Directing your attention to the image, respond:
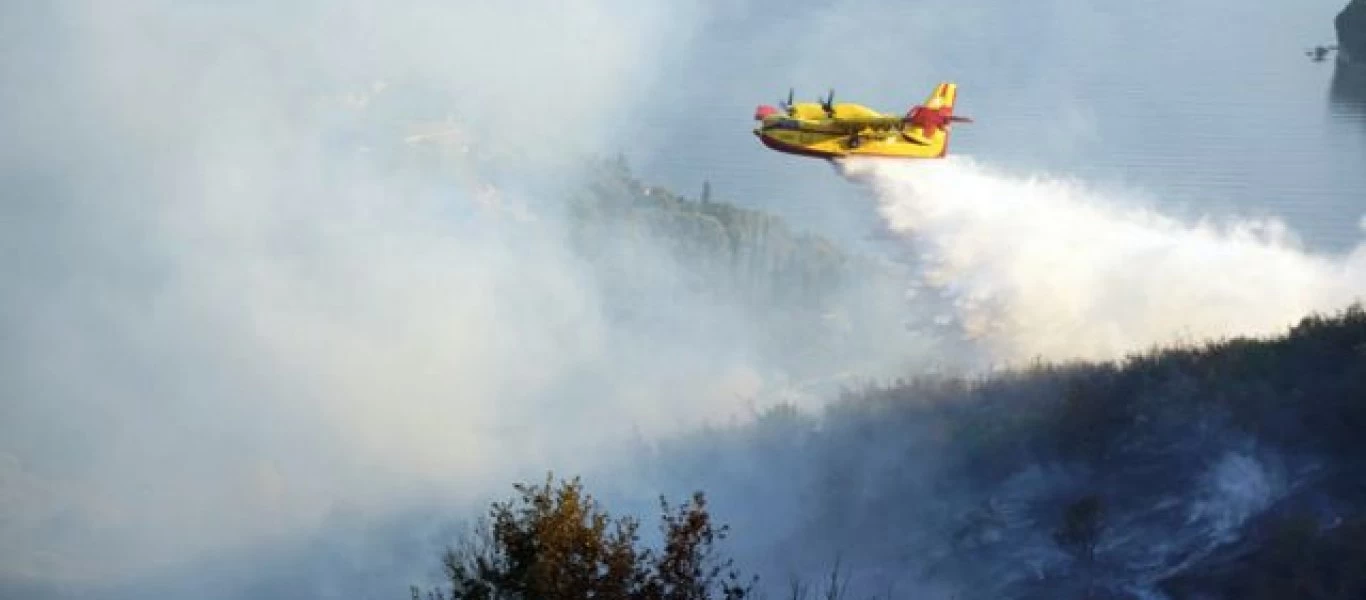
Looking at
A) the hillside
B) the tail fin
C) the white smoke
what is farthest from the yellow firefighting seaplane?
the hillside

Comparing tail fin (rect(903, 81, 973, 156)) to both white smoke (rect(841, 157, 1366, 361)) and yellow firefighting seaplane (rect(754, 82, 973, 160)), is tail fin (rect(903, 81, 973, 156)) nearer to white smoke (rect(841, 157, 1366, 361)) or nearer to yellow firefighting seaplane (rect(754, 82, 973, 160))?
yellow firefighting seaplane (rect(754, 82, 973, 160))

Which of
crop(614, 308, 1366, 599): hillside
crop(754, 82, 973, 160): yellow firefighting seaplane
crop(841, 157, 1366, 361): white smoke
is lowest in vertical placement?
crop(614, 308, 1366, 599): hillside

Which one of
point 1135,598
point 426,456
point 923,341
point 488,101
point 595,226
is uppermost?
point 488,101

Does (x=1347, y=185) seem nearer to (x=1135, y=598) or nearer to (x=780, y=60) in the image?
(x=780, y=60)

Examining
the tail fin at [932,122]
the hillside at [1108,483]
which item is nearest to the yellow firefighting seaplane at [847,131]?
the tail fin at [932,122]

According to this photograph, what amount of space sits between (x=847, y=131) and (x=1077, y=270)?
555cm

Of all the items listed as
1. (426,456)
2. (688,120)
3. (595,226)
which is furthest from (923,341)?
(688,120)

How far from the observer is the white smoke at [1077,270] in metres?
41.3

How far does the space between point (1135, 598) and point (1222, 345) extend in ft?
24.0

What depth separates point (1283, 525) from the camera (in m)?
28.5

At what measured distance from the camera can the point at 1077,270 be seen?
4453cm

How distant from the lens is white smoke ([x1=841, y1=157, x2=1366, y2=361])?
41281 mm

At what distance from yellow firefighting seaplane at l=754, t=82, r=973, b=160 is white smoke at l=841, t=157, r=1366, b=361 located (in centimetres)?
79

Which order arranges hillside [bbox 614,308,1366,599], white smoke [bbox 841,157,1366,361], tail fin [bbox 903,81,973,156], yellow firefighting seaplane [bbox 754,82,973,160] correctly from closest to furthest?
hillside [bbox 614,308,1366,599]
white smoke [bbox 841,157,1366,361]
yellow firefighting seaplane [bbox 754,82,973,160]
tail fin [bbox 903,81,973,156]
